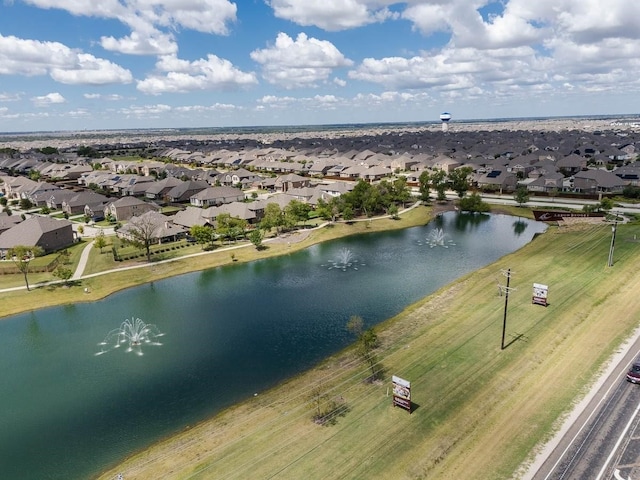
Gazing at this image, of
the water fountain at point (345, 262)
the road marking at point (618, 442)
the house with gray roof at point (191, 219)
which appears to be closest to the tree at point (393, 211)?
the water fountain at point (345, 262)

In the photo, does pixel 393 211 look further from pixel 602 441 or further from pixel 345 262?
pixel 602 441

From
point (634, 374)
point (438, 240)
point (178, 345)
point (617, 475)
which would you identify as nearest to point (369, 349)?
point (178, 345)

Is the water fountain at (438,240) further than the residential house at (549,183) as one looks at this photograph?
No

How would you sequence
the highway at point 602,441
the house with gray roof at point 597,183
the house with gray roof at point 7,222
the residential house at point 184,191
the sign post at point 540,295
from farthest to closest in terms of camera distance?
the residential house at point 184,191 → the house with gray roof at point 597,183 → the house with gray roof at point 7,222 → the sign post at point 540,295 → the highway at point 602,441

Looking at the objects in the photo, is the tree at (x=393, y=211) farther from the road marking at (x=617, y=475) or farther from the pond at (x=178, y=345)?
the road marking at (x=617, y=475)

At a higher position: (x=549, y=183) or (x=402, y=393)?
(x=549, y=183)

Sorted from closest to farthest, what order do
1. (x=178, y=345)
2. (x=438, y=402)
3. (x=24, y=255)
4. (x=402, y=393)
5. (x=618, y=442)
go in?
(x=618, y=442) < (x=402, y=393) < (x=438, y=402) < (x=178, y=345) < (x=24, y=255)

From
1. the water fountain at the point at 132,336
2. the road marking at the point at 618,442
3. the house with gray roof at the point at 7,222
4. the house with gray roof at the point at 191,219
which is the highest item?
the house with gray roof at the point at 7,222

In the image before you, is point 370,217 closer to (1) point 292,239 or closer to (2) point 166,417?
(1) point 292,239
